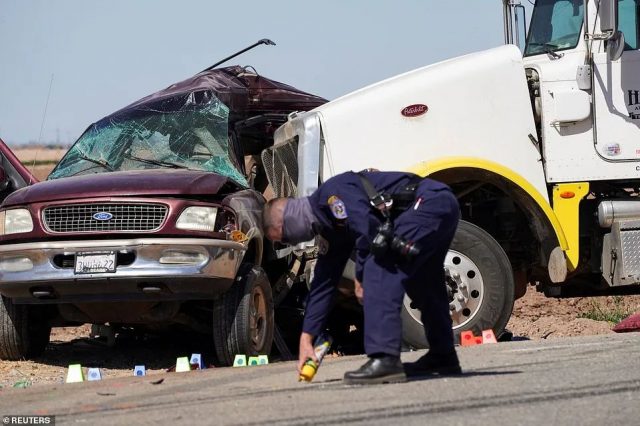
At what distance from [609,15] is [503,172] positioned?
1528 mm

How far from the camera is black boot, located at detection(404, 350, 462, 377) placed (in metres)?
6.76

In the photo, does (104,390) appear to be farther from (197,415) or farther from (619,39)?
(619,39)

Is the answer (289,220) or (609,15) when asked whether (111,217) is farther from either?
(609,15)

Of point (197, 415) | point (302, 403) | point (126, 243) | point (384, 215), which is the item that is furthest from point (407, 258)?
point (126, 243)

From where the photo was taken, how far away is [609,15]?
31.4 ft

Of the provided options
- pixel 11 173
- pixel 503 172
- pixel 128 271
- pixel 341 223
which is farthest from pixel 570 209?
pixel 11 173

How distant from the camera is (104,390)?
285 inches

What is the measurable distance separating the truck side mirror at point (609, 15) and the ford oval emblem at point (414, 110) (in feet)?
5.23

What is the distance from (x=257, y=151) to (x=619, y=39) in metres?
3.85

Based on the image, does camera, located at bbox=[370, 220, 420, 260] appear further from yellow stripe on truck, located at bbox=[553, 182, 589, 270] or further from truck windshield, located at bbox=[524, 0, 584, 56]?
truck windshield, located at bbox=[524, 0, 584, 56]

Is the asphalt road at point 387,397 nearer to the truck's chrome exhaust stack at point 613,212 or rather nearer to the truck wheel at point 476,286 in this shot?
the truck wheel at point 476,286

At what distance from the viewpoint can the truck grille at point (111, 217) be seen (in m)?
8.95

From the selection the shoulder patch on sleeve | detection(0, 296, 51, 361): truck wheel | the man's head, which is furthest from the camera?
detection(0, 296, 51, 361): truck wheel

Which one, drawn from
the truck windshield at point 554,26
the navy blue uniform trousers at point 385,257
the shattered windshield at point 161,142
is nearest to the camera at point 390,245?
the navy blue uniform trousers at point 385,257
